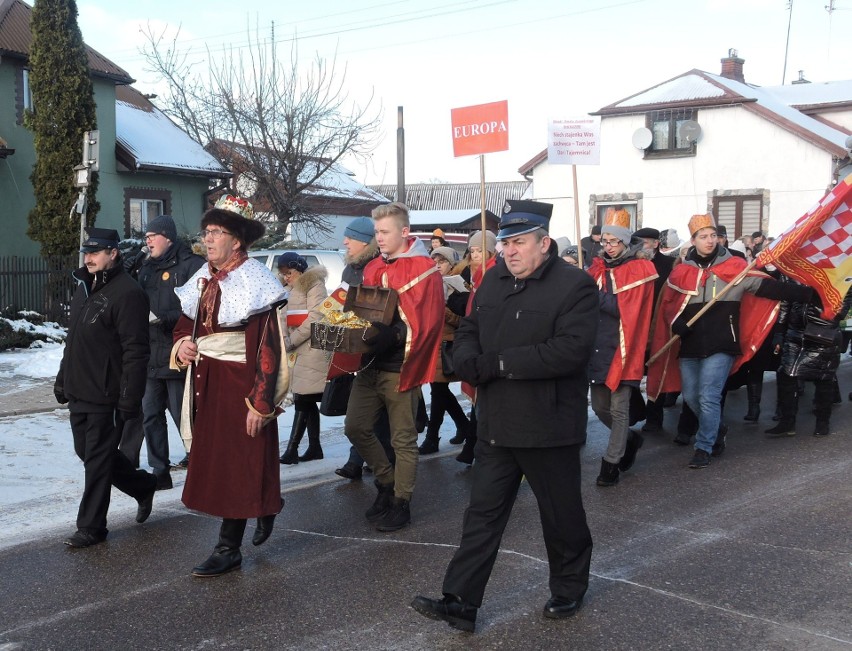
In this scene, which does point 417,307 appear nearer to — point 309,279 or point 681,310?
point 309,279

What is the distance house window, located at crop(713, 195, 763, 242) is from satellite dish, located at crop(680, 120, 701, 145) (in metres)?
2.05

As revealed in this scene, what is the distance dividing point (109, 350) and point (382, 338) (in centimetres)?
155

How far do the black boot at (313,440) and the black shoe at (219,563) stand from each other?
9.48 feet

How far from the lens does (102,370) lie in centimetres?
565

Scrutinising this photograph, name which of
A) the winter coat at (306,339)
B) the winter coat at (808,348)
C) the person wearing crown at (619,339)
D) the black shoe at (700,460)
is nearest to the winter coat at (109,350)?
the winter coat at (306,339)

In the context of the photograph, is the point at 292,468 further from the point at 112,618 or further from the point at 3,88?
the point at 3,88

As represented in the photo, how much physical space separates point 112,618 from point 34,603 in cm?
49

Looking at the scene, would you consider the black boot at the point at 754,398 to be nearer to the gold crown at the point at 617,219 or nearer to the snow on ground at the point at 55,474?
the snow on ground at the point at 55,474

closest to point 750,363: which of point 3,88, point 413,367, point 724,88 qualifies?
point 413,367

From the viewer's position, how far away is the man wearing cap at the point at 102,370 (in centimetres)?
563

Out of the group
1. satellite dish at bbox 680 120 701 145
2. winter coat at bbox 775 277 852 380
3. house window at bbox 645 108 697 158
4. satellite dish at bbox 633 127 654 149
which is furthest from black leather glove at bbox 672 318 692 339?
satellite dish at bbox 633 127 654 149

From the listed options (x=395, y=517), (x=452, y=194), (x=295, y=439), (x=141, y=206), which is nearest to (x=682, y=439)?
(x=295, y=439)

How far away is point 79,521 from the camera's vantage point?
5.70m

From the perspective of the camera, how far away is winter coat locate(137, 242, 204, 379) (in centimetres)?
711
